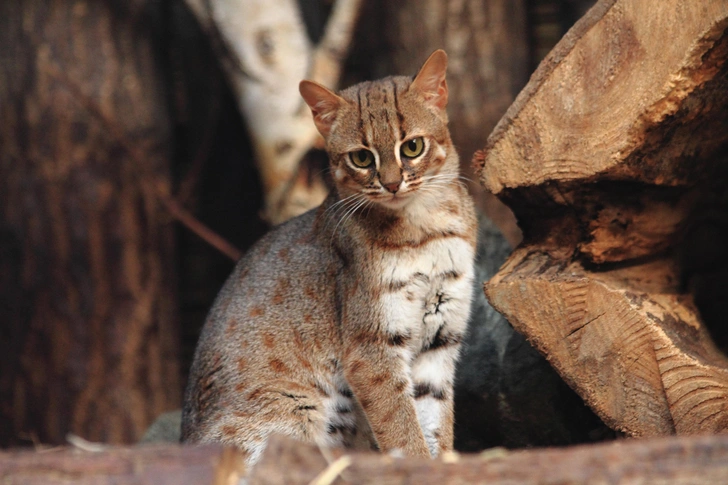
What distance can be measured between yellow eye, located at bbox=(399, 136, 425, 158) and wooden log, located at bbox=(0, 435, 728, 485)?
1721 mm

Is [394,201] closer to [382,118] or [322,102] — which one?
[382,118]

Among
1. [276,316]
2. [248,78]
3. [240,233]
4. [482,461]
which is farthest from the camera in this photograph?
[240,233]

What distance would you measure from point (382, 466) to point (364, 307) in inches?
61.7

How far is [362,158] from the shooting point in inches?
145

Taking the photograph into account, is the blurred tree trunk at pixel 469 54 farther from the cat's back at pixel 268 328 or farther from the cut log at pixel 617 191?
the cut log at pixel 617 191

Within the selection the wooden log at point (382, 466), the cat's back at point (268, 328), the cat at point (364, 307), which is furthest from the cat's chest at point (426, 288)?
the wooden log at point (382, 466)

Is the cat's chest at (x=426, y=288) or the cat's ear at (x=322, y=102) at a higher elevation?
the cat's ear at (x=322, y=102)

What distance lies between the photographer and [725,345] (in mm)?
3848

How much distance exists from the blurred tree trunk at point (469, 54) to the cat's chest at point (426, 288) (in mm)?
1928

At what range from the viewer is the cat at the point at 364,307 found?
3.61 metres

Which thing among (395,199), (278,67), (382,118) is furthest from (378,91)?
(278,67)

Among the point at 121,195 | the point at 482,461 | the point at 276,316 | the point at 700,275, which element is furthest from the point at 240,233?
the point at 482,461

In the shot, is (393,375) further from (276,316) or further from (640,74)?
(640,74)

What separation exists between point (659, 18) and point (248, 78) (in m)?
3.02
